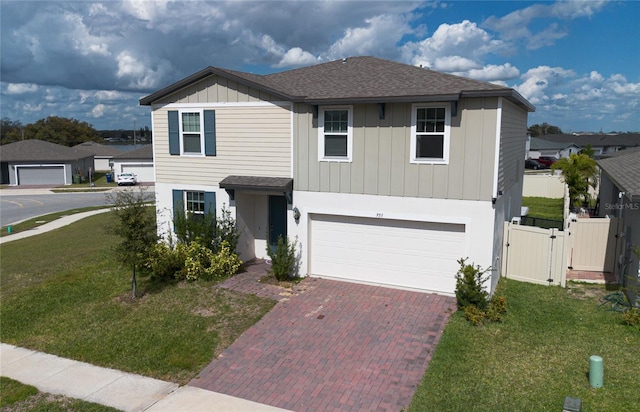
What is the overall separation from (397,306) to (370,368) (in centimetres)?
302

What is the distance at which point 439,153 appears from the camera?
11.9 metres

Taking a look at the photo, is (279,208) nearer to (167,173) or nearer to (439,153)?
(167,173)

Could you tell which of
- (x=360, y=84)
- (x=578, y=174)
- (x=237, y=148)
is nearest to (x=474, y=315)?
(x=360, y=84)

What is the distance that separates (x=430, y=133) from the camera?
38.6 ft

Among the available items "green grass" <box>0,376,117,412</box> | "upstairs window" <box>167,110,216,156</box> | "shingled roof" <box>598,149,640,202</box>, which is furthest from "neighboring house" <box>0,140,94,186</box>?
"shingled roof" <box>598,149,640,202</box>

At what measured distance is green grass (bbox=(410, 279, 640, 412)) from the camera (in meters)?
7.48

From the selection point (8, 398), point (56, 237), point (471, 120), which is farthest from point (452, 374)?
point (56, 237)

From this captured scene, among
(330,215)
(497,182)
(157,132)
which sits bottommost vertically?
(330,215)

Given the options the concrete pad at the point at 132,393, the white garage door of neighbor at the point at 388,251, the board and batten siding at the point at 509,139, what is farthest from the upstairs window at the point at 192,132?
the board and batten siding at the point at 509,139

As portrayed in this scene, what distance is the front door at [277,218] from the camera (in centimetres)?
1492

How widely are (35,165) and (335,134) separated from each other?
47123 mm

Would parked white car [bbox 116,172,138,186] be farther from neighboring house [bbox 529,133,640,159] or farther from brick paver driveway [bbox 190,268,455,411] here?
neighboring house [bbox 529,133,640,159]

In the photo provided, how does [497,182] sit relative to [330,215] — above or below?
above

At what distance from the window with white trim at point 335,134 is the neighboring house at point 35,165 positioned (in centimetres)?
4524
